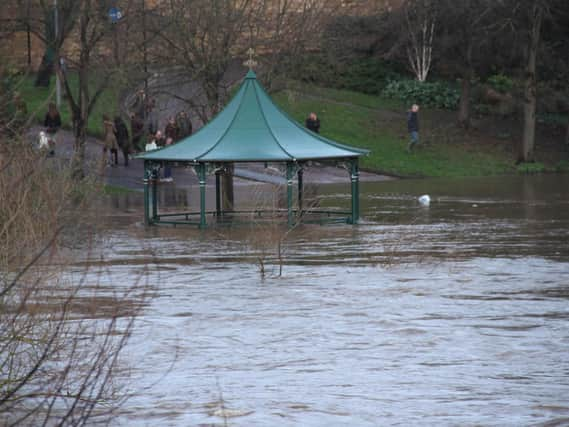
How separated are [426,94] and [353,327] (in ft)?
145

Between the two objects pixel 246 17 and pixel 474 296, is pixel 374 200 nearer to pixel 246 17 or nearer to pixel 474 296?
pixel 246 17

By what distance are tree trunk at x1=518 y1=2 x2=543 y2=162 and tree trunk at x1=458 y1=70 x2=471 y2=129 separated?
3.17m

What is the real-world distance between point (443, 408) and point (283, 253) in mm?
12081

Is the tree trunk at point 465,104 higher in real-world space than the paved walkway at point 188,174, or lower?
higher

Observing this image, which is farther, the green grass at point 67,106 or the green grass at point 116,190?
the green grass at point 67,106

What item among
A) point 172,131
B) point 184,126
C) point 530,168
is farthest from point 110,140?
point 530,168

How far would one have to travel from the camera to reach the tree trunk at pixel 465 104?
176ft

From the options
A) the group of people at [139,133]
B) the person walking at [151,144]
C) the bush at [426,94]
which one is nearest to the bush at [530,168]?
the bush at [426,94]

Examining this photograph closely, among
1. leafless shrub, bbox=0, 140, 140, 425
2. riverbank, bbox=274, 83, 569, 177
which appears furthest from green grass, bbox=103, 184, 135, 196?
leafless shrub, bbox=0, 140, 140, 425

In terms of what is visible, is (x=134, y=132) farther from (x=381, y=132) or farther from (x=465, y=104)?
(x=465, y=104)

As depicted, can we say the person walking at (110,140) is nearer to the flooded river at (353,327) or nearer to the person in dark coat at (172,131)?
the person in dark coat at (172,131)

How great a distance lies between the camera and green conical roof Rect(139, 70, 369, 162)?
2741cm

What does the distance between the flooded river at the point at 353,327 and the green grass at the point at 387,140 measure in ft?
65.4

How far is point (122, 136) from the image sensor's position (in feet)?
139
